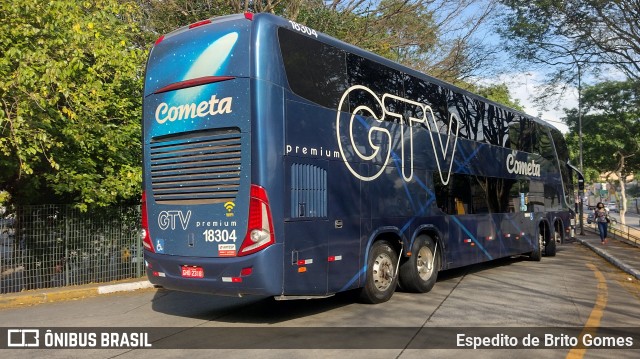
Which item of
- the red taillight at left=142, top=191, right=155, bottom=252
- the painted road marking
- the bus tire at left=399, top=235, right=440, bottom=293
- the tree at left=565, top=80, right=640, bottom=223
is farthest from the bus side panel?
the tree at left=565, top=80, right=640, bottom=223

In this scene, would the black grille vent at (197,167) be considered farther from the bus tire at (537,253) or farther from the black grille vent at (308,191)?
the bus tire at (537,253)

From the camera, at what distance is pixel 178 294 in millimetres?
9898

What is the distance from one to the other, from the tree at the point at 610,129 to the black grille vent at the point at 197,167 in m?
33.2

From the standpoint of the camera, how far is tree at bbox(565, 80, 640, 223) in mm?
35531

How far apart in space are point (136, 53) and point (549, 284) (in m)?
9.94

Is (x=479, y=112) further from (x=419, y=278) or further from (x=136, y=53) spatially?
(x=136, y=53)

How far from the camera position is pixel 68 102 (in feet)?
29.9

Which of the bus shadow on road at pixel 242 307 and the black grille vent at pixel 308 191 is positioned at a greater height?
the black grille vent at pixel 308 191

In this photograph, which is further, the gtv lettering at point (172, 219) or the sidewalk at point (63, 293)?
the sidewalk at point (63, 293)

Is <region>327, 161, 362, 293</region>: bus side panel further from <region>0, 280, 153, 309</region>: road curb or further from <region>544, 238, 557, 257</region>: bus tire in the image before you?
<region>544, 238, 557, 257</region>: bus tire

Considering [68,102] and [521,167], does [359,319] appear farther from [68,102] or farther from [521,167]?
[521,167]

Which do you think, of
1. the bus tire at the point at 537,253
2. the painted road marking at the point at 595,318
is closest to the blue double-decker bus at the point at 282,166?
the painted road marking at the point at 595,318

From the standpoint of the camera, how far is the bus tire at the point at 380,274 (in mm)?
8016

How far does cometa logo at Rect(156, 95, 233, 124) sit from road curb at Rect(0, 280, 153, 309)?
15.2 ft
